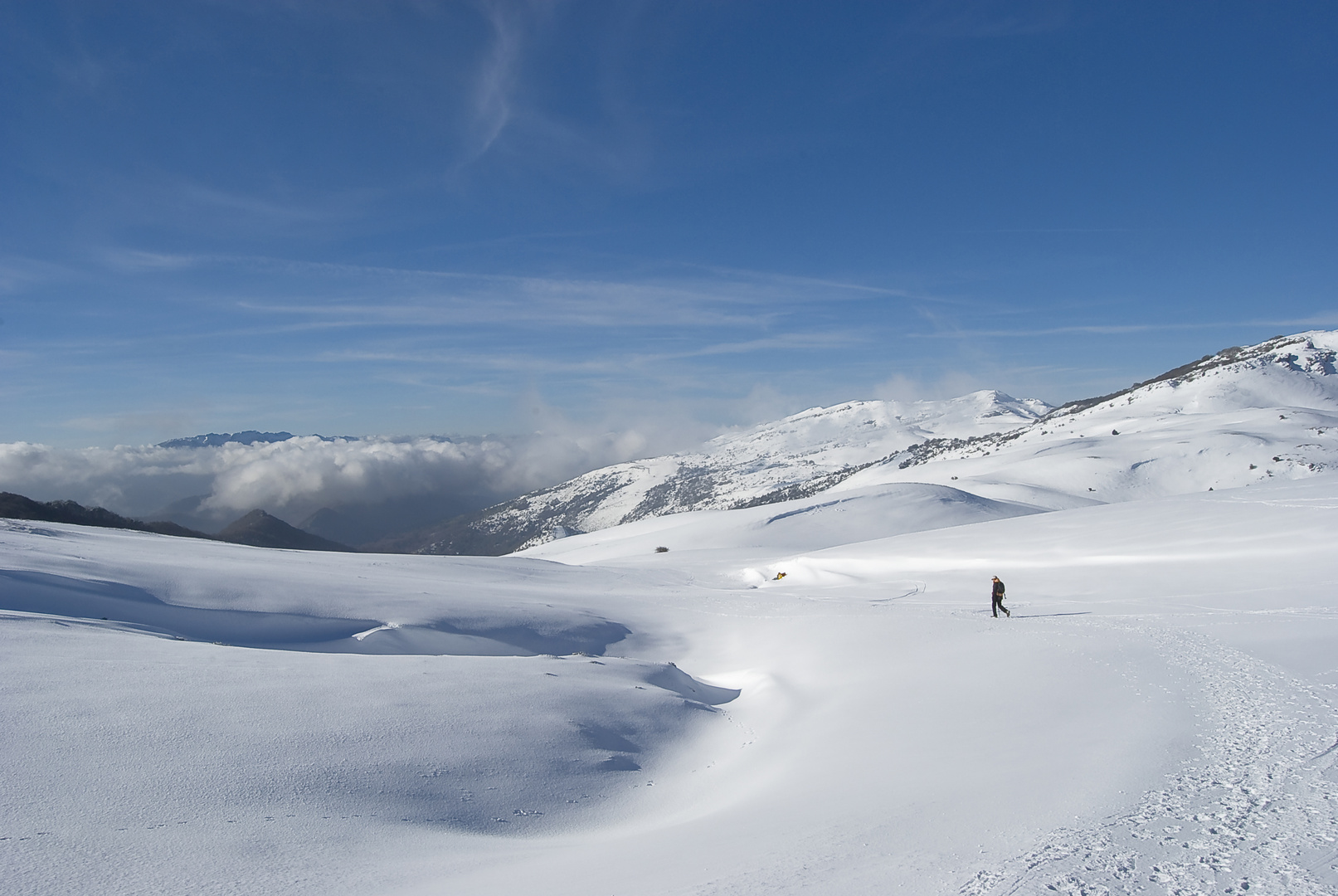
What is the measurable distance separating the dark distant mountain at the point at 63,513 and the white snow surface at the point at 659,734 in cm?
6170

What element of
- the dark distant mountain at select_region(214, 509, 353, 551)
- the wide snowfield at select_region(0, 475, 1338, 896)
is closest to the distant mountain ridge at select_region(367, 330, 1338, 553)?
the wide snowfield at select_region(0, 475, 1338, 896)

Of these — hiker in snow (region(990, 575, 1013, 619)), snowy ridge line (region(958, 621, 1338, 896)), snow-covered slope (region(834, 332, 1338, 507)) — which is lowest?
snowy ridge line (region(958, 621, 1338, 896))

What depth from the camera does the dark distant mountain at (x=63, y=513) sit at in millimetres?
68562

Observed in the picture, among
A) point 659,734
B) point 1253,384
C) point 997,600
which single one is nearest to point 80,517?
point 659,734

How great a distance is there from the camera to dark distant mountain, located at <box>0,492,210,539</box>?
225 ft

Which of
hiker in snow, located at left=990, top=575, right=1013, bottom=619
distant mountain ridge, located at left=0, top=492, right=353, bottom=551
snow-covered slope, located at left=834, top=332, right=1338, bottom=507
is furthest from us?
distant mountain ridge, located at left=0, top=492, right=353, bottom=551

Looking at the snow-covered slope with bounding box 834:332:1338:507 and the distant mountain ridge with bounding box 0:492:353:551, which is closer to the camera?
the snow-covered slope with bounding box 834:332:1338:507

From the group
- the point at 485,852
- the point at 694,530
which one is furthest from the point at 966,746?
the point at 694,530

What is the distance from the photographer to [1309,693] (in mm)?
10141

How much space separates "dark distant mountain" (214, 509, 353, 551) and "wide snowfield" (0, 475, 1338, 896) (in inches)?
4385

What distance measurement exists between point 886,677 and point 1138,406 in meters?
114

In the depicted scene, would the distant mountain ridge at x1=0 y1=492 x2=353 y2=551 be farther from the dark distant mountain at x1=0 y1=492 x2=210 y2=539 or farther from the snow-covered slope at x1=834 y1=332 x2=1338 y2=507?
the snow-covered slope at x1=834 y1=332 x2=1338 y2=507

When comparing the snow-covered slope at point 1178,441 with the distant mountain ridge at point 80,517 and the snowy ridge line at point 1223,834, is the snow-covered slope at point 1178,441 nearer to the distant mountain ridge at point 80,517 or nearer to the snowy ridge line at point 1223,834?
the snowy ridge line at point 1223,834

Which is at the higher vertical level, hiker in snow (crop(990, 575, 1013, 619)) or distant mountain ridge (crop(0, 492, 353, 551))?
distant mountain ridge (crop(0, 492, 353, 551))
